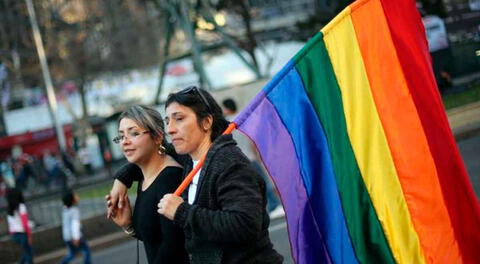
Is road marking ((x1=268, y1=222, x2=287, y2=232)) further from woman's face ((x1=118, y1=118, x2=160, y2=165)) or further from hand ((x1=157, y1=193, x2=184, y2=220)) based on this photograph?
hand ((x1=157, y1=193, x2=184, y2=220))

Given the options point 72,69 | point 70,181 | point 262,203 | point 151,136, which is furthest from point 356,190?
point 72,69

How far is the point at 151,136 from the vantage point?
3840 mm

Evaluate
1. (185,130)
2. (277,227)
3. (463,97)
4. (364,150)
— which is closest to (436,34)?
(463,97)

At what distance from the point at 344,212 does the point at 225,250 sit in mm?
740

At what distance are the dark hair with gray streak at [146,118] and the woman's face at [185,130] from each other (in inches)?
13.5

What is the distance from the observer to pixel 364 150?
3848 millimetres

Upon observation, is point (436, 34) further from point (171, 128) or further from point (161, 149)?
point (171, 128)

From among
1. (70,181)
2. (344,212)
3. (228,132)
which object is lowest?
(70,181)

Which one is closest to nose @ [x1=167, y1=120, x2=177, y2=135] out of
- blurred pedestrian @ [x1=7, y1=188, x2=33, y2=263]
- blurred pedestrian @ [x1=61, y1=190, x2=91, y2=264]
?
blurred pedestrian @ [x1=61, y1=190, x2=91, y2=264]

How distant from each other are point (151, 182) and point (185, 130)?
469mm

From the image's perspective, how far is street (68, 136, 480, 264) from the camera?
9.97 metres

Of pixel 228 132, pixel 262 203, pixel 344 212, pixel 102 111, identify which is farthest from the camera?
pixel 102 111

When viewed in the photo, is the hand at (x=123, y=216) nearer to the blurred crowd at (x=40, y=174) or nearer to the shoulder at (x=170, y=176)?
the shoulder at (x=170, y=176)

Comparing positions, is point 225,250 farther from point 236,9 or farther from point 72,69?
point 72,69
